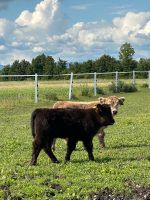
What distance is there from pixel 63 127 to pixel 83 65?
220 ft

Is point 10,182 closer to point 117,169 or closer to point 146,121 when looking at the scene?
point 117,169

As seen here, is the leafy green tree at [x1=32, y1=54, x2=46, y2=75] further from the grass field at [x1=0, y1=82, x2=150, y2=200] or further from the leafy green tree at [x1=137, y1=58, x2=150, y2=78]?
the grass field at [x1=0, y1=82, x2=150, y2=200]

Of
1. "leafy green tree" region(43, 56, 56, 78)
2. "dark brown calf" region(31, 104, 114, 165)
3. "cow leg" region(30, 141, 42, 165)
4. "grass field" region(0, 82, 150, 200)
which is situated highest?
"leafy green tree" region(43, 56, 56, 78)

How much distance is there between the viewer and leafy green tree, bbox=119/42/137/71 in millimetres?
74669

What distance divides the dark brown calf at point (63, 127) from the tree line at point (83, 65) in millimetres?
61584

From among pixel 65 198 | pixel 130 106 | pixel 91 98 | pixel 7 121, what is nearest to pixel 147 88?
pixel 91 98

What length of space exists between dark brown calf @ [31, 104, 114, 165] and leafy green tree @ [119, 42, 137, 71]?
62721 millimetres

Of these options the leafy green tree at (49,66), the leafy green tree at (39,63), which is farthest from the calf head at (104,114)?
the leafy green tree at (39,63)

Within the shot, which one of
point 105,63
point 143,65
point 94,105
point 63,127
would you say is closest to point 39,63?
point 105,63

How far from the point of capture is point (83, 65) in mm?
77688

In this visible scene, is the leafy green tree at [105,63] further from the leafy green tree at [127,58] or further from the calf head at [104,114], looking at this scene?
the calf head at [104,114]

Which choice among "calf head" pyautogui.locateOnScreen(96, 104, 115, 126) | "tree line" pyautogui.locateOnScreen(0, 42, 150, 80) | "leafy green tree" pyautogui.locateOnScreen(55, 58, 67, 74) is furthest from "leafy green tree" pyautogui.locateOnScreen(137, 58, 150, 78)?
"calf head" pyautogui.locateOnScreen(96, 104, 115, 126)

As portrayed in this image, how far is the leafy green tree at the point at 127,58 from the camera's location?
74.7 metres

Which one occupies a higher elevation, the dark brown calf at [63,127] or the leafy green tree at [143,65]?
the leafy green tree at [143,65]
